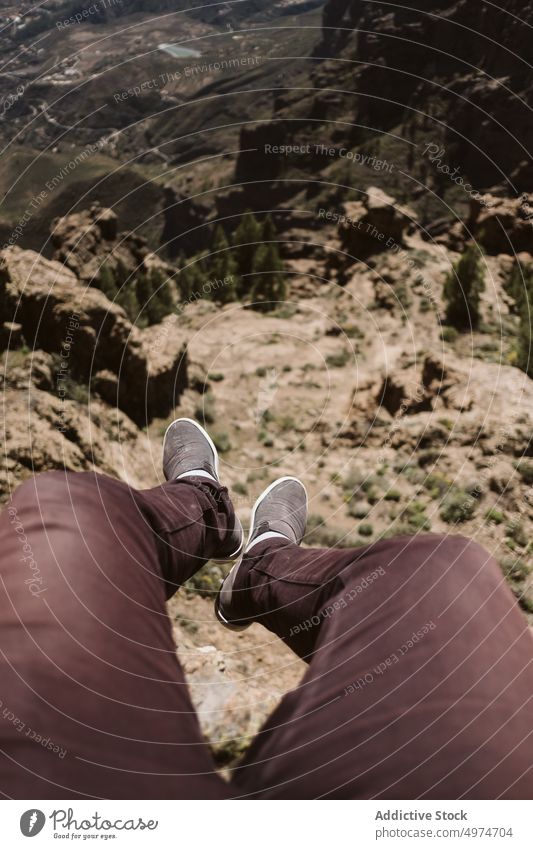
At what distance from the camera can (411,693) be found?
1.52 metres

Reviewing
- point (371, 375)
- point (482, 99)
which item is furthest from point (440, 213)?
point (371, 375)

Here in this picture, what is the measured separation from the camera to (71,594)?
1.62 metres

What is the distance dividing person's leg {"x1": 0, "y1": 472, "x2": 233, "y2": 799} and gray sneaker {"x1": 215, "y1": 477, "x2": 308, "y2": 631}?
1263mm

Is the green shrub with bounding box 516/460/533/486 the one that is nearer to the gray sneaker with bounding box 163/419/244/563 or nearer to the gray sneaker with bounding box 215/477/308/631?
the gray sneaker with bounding box 215/477/308/631

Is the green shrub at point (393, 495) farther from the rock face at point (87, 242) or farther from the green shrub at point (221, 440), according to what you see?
the rock face at point (87, 242)

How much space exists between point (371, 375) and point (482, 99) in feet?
83.2

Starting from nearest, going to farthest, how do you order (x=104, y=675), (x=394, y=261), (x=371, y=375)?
(x=104, y=675) → (x=371, y=375) → (x=394, y=261)

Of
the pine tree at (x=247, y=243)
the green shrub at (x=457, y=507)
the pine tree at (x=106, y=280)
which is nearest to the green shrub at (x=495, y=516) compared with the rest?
the green shrub at (x=457, y=507)

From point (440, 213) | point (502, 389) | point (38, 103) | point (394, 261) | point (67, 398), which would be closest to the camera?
point (67, 398)

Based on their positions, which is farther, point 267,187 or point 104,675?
point 267,187

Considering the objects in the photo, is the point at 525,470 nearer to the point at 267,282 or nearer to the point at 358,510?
the point at 358,510

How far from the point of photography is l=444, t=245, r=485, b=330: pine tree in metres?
9.79

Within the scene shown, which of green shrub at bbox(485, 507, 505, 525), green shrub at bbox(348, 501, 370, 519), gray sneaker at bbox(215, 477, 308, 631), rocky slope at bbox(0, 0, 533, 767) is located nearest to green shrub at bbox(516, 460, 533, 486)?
rocky slope at bbox(0, 0, 533, 767)
